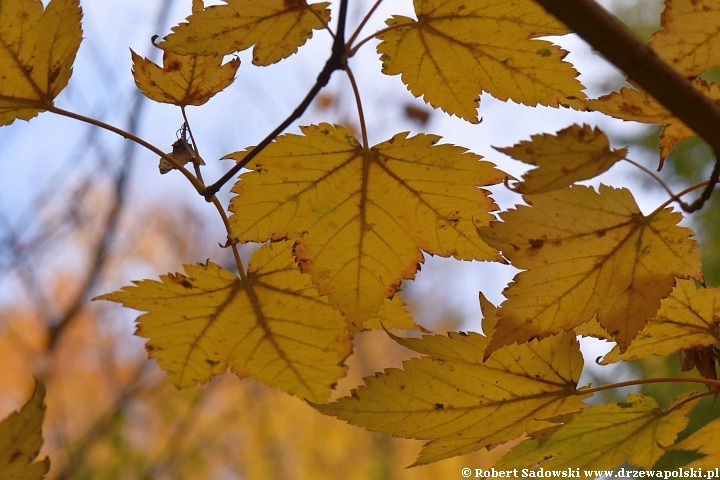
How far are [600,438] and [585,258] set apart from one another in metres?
0.18

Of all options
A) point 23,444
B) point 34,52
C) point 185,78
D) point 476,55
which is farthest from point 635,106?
point 23,444

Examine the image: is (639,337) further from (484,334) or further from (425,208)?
(425,208)

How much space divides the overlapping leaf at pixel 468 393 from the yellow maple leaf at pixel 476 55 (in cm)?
23

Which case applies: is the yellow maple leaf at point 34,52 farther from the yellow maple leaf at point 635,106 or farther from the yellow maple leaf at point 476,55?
the yellow maple leaf at point 635,106

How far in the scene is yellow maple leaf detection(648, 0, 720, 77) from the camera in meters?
0.50

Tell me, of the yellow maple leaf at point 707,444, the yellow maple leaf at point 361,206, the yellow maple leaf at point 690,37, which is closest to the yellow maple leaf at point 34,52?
the yellow maple leaf at point 361,206

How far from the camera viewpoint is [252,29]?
0.57 meters

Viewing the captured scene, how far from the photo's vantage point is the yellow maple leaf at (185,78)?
0.64 metres

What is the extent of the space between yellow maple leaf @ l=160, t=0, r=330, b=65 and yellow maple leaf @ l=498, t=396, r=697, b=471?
1.51ft

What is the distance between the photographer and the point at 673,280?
20.7 inches

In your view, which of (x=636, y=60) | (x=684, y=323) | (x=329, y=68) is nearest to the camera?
(x=636, y=60)

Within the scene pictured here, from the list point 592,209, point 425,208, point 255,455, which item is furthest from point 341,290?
point 255,455

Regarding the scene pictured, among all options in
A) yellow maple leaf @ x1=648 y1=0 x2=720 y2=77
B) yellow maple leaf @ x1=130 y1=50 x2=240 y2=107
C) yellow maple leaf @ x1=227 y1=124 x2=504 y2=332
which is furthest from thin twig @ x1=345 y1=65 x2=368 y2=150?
yellow maple leaf @ x1=648 y1=0 x2=720 y2=77

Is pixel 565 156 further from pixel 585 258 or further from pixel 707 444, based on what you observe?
pixel 707 444
